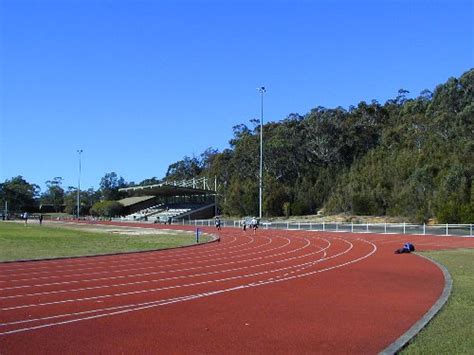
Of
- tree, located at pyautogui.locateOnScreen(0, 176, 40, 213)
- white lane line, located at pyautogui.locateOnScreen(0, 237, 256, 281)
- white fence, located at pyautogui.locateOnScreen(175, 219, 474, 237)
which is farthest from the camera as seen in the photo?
tree, located at pyautogui.locateOnScreen(0, 176, 40, 213)

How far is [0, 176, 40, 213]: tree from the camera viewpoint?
138 meters

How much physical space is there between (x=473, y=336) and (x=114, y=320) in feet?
18.7

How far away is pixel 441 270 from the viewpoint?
18469mm

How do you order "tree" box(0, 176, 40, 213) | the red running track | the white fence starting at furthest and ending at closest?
"tree" box(0, 176, 40, 213) → the white fence → the red running track

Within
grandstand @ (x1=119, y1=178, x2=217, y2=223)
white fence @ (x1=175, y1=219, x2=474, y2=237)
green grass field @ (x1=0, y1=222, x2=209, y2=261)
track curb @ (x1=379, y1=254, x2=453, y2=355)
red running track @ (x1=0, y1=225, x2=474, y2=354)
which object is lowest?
red running track @ (x1=0, y1=225, x2=474, y2=354)

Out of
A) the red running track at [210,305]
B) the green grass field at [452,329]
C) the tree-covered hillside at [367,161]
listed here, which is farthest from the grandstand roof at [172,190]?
the green grass field at [452,329]

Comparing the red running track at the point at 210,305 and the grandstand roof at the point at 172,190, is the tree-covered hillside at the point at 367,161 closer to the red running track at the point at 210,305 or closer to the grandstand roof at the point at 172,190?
the grandstand roof at the point at 172,190

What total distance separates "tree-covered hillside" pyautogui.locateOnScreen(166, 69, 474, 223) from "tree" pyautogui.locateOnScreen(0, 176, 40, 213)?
55.7 metres

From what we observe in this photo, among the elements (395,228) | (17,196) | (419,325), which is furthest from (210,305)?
(17,196)

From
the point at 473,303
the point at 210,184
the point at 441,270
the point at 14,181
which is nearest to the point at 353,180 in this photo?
the point at 210,184

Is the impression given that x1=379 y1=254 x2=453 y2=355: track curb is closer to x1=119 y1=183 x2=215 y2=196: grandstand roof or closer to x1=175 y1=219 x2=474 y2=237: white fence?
x1=175 y1=219 x2=474 y2=237: white fence

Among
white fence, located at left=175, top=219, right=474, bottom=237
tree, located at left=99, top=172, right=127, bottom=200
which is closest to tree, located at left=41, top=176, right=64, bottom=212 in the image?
tree, located at left=99, top=172, right=127, bottom=200

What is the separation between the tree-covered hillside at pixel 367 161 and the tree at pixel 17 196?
2192 inches

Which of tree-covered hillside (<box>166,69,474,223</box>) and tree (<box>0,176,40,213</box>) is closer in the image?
tree-covered hillside (<box>166,69,474,223</box>)
